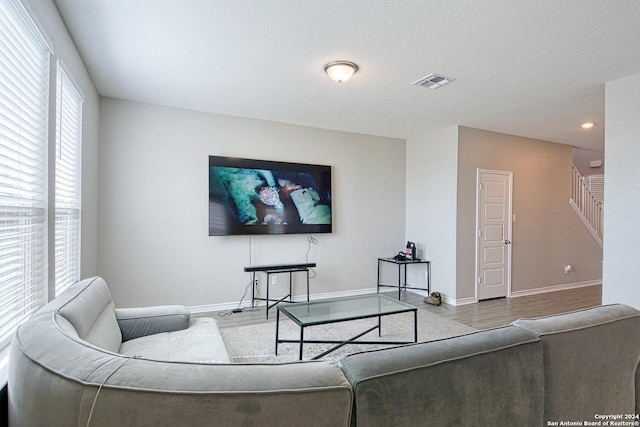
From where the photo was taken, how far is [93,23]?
232 cm

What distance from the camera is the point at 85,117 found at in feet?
10.2

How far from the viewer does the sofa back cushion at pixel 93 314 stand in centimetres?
159

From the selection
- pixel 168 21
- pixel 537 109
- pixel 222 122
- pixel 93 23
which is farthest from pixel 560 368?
pixel 222 122

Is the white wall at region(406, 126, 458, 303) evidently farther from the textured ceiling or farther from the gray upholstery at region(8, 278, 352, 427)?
the gray upholstery at region(8, 278, 352, 427)

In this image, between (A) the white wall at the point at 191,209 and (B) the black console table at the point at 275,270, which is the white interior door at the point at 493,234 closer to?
(A) the white wall at the point at 191,209

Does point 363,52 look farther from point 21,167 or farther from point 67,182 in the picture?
point 67,182

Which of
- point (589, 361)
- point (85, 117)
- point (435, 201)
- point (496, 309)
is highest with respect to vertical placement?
point (85, 117)

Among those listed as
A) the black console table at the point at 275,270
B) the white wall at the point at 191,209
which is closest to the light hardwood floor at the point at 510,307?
the white wall at the point at 191,209

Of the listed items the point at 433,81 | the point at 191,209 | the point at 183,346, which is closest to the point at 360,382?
the point at 183,346

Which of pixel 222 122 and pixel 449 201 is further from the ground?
pixel 222 122

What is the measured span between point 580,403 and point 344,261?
12.8 feet

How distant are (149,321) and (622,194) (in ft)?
13.9

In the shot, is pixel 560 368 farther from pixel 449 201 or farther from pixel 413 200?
pixel 413 200

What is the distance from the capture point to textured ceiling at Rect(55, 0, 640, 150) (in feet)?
7.06
